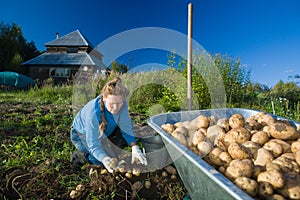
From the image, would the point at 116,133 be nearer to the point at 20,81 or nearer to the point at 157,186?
the point at 157,186

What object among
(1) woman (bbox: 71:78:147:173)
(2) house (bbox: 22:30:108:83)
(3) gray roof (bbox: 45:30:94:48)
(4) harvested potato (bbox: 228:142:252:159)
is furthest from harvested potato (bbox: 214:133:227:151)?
(3) gray roof (bbox: 45:30:94:48)

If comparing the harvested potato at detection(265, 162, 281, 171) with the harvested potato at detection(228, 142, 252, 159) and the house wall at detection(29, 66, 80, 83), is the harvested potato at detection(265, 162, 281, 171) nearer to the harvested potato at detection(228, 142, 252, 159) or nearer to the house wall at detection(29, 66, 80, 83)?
the harvested potato at detection(228, 142, 252, 159)

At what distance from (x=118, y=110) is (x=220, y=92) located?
3369 millimetres

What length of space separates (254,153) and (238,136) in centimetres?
13

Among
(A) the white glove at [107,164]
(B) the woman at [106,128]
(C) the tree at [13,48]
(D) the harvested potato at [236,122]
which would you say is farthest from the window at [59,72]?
(D) the harvested potato at [236,122]

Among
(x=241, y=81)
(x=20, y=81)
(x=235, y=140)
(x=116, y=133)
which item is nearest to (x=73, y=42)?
(x=20, y=81)

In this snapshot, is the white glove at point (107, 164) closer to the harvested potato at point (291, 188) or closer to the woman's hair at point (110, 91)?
the woman's hair at point (110, 91)

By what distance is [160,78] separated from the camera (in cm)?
607

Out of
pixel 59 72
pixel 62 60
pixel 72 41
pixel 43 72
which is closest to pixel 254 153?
pixel 59 72

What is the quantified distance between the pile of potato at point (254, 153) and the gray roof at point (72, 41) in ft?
71.2

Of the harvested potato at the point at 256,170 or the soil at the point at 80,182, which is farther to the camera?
the soil at the point at 80,182

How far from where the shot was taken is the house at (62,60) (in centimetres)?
1950

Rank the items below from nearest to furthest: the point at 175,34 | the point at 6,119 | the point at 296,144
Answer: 1. the point at 296,144
2. the point at 175,34
3. the point at 6,119

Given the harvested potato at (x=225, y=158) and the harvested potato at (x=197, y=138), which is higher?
the harvested potato at (x=197, y=138)
